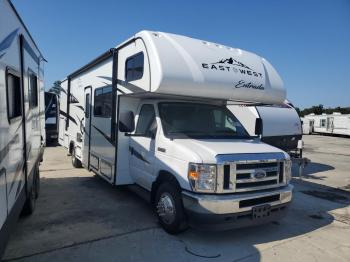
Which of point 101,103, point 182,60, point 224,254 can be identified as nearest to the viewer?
point 224,254

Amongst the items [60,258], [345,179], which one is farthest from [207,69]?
[345,179]

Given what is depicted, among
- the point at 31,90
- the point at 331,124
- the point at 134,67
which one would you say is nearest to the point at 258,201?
the point at 134,67

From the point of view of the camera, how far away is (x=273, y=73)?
7.27m

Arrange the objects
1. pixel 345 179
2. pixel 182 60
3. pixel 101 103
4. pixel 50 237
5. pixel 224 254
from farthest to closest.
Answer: pixel 345 179 < pixel 101 103 < pixel 182 60 < pixel 50 237 < pixel 224 254

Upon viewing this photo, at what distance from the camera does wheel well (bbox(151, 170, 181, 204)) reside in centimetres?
549

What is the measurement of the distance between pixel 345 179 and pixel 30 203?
9637mm

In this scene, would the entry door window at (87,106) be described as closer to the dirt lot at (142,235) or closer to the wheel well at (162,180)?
the dirt lot at (142,235)

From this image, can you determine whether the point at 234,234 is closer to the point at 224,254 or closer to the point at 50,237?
the point at 224,254

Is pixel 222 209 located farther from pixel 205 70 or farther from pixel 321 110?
pixel 321 110

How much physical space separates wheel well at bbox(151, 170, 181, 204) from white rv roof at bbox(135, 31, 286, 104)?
135 cm

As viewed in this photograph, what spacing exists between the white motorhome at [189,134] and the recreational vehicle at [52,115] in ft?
40.7

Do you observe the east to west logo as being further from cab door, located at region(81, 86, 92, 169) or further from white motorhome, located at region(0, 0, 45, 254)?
cab door, located at region(81, 86, 92, 169)

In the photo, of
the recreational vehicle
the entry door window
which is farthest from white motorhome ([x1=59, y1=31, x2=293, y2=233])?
the recreational vehicle

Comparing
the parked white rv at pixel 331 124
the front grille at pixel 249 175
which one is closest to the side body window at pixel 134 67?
the front grille at pixel 249 175
